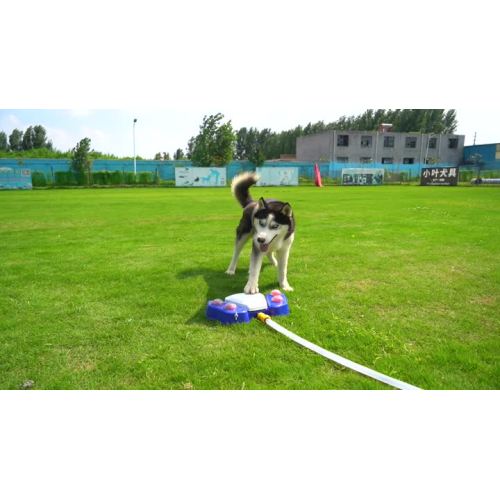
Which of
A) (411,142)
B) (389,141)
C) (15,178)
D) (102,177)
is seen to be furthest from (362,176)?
(15,178)

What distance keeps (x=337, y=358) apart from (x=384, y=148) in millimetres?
55548

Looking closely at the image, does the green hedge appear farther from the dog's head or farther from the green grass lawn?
the dog's head

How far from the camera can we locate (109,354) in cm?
321

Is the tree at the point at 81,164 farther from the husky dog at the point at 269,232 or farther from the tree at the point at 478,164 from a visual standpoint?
the tree at the point at 478,164

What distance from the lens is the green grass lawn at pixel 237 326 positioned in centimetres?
288

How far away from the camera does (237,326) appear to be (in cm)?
372

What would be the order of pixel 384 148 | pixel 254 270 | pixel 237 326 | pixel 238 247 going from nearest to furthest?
pixel 237 326 < pixel 254 270 < pixel 238 247 < pixel 384 148

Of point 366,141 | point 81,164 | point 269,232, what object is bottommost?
point 269,232

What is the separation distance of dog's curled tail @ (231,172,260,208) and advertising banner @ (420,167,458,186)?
4009 cm

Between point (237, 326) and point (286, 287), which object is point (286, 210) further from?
point (237, 326)

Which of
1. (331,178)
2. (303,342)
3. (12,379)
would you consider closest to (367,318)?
(303,342)

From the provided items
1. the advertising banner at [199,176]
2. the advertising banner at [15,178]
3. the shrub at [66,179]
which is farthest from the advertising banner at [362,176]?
the advertising banner at [15,178]

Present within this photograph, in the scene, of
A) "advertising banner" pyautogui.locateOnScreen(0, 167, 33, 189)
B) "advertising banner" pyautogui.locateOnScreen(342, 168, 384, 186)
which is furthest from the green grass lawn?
"advertising banner" pyautogui.locateOnScreen(342, 168, 384, 186)

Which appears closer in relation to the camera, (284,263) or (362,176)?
(284,263)
